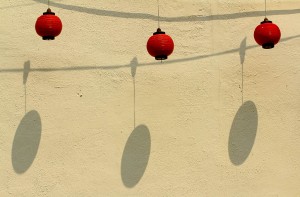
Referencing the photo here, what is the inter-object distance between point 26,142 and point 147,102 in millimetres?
1309

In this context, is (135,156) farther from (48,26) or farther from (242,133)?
(48,26)

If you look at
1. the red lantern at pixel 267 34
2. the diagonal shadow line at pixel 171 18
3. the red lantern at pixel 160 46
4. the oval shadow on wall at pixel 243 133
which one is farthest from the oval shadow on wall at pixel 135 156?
the red lantern at pixel 267 34

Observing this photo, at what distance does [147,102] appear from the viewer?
5.52m

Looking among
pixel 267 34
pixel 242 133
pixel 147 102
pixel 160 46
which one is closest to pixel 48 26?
pixel 160 46

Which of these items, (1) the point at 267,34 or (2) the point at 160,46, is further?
(1) the point at 267,34

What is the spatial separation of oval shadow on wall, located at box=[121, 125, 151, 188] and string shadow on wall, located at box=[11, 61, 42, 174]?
0.92m

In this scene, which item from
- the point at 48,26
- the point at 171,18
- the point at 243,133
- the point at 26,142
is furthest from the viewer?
the point at 171,18

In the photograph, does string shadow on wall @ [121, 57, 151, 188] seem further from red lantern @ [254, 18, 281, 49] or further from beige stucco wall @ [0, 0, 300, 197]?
red lantern @ [254, 18, 281, 49]

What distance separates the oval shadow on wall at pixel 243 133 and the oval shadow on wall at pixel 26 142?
202 centimetres

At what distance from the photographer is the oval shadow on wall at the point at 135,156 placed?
542 centimetres

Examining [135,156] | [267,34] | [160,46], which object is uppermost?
[267,34]

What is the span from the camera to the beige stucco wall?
5309mm

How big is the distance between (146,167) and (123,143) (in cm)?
35

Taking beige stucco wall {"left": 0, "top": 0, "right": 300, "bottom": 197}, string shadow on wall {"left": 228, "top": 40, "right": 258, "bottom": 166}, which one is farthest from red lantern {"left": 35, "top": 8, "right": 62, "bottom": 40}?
string shadow on wall {"left": 228, "top": 40, "right": 258, "bottom": 166}
